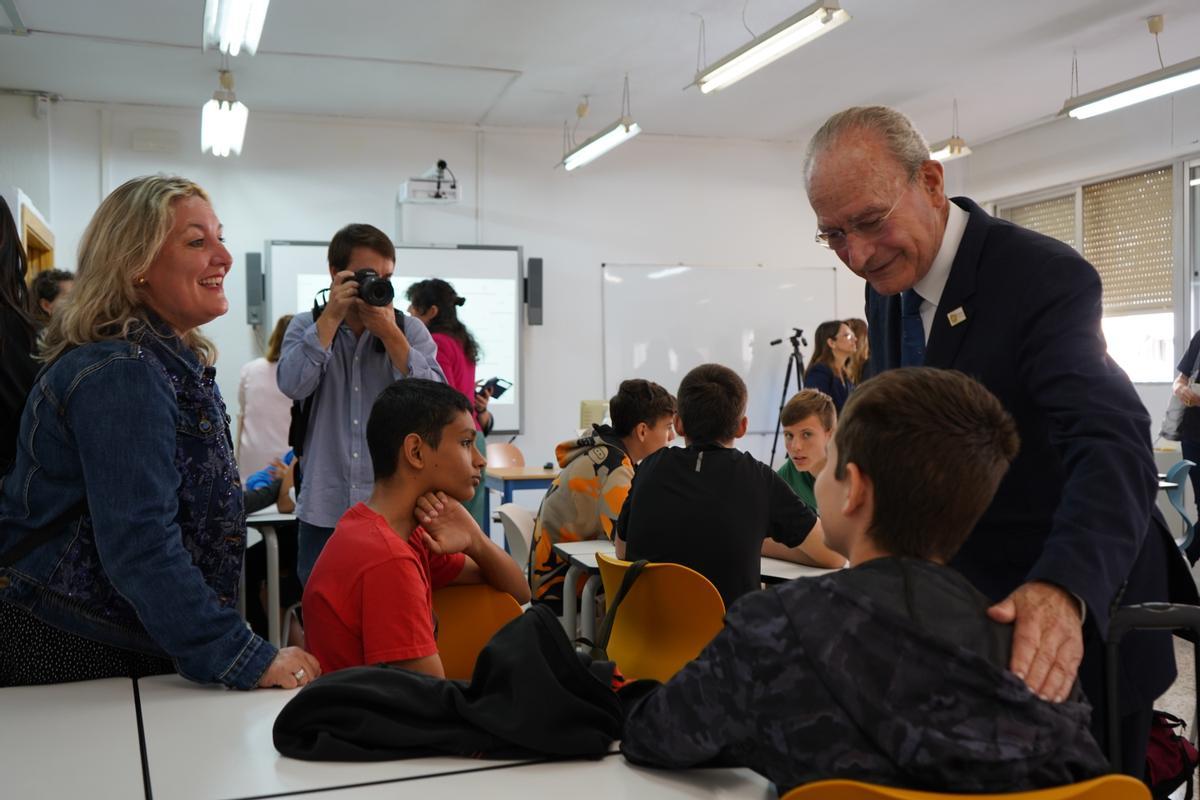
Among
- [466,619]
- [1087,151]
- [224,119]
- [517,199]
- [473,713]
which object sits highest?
[1087,151]

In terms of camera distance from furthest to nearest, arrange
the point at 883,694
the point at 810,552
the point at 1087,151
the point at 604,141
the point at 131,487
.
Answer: the point at 1087,151, the point at 604,141, the point at 810,552, the point at 131,487, the point at 883,694

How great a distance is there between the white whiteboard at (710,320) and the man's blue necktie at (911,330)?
622cm

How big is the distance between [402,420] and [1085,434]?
1.24m

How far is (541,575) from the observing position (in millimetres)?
3459

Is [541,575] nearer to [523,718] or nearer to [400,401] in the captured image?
[400,401]

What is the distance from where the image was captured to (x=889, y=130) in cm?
145

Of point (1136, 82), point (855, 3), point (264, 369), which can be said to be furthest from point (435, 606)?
point (1136, 82)

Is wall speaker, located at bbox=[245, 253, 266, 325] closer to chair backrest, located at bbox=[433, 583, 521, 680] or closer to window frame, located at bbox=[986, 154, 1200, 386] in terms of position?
chair backrest, located at bbox=[433, 583, 521, 680]

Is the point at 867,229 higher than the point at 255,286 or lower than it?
lower

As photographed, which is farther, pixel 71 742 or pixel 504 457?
pixel 504 457

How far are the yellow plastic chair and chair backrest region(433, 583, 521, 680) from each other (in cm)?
120

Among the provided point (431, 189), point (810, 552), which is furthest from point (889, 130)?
point (431, 189)

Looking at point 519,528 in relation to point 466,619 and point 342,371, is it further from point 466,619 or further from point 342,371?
point 466,619

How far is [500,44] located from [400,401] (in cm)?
428
